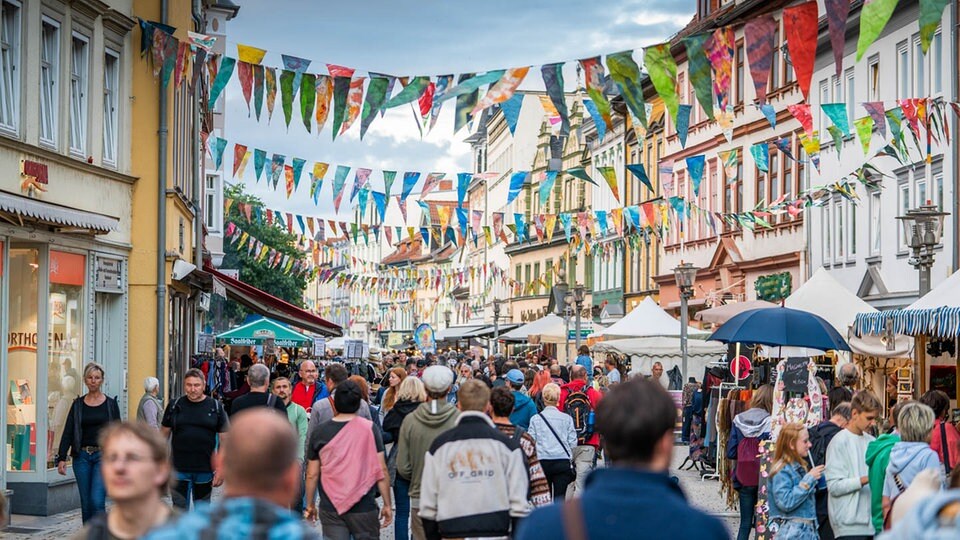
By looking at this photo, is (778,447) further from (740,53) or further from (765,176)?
(740,53)

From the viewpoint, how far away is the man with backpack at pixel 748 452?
1433 centimetres

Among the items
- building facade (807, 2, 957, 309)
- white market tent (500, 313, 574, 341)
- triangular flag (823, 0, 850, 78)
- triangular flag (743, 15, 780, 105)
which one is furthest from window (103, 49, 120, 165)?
white market tent (500, 313, 574, 341)

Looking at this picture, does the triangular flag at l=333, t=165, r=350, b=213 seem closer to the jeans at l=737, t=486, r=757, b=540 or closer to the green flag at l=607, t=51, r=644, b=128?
the green flag at l=607, t=51, r=644, b=128

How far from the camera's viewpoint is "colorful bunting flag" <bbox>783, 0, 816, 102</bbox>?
14.6 m

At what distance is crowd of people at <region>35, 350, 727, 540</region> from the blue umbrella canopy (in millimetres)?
2546

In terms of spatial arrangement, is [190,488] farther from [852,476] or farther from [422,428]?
[852,476]

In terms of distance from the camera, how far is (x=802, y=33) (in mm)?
14594

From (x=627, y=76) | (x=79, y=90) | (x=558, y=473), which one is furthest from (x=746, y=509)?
(x=79, y=90)

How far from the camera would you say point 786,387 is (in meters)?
16.6

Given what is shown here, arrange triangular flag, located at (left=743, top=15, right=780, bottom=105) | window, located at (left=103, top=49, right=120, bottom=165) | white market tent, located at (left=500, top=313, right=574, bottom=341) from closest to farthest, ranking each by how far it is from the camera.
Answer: triangular flag, located at (left=743, top=15, right=780, bottom=105) < window, located at (left=103, top=49, right=120, bottom=165) < white market tent, located at (left=500, top=313, right=574, bottom=341)

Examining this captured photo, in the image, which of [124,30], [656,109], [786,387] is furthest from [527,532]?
[656,109]

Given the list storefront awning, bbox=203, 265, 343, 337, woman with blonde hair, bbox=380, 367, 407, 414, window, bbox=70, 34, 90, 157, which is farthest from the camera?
storefront awning, bbox=203, 265, 343, 337

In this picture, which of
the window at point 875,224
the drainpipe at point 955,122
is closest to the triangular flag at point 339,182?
the drainpipe at point 955,122

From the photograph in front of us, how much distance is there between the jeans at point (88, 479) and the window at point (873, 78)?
26.1 m
